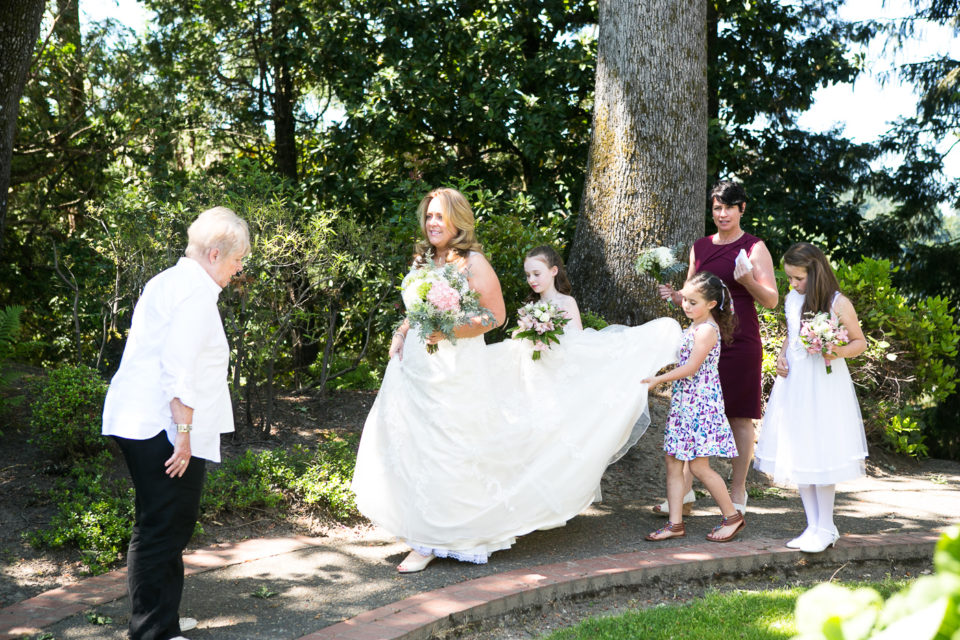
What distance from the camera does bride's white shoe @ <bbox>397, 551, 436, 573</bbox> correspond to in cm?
491

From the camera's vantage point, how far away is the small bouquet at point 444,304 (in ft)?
16.1

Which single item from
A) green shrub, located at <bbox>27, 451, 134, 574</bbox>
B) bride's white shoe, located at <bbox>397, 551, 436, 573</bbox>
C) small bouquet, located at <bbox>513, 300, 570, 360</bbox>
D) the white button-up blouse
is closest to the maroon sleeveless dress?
small bouquet, located at <bbox>513, 300, 570, 360</bbox>

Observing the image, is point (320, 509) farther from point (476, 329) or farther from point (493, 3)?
point (493, 3)

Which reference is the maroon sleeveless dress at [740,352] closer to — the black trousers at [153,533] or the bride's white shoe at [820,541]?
the bride's white shoe at [820,541]

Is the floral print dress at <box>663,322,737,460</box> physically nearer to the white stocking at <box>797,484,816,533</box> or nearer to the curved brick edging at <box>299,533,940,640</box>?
the white stocking at <box>797,484,816,533</box>

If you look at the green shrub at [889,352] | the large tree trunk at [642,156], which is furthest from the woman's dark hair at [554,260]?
the green shrub at [889,352]

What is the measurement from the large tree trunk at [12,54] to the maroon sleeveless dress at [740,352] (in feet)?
18.4

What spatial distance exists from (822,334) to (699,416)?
939 mm

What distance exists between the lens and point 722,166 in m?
11.8

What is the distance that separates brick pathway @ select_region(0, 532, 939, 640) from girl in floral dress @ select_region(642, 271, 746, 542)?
242 mm

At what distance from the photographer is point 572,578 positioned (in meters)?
4.72

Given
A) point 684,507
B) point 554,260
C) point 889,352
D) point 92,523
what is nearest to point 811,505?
point 684,507

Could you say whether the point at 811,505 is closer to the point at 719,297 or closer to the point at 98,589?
the point at 719,297

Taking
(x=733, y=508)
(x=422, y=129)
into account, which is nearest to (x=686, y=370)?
(x=733, y=508)
